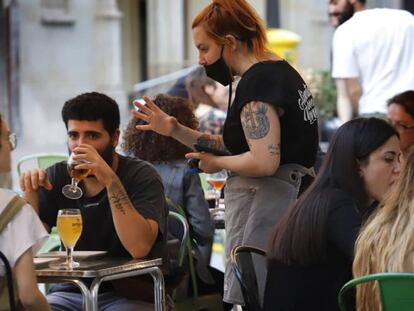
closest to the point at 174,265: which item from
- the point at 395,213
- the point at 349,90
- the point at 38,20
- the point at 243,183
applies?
the point at 243,183

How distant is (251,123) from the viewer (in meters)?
5.26

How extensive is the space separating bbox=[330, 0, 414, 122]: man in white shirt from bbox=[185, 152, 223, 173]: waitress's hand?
2826 mm

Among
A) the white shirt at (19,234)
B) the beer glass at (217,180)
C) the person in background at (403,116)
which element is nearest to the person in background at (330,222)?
the white shirt at (19,234)

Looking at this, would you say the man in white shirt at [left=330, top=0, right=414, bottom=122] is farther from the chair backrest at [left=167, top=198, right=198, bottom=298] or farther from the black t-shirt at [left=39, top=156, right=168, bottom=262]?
the black t-shirt at [left=39, top=156, right=168, bottom=262]

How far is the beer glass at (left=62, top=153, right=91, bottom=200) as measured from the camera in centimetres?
514

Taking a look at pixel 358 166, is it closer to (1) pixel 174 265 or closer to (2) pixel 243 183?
(2) pixel 243 183

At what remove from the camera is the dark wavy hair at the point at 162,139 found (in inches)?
258

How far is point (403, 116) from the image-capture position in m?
6.91

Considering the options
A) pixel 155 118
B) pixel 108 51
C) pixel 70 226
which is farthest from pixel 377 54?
pixel 108 51

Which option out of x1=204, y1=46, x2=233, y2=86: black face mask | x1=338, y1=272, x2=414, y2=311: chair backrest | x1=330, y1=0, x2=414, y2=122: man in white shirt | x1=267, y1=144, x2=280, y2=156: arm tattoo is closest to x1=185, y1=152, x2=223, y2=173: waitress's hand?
x1=267, y1=144, x2=280, y2=156: arm tattoo

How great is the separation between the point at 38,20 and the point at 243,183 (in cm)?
2130

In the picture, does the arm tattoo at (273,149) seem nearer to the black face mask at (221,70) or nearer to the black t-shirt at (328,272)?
the black face mask at (221,70)

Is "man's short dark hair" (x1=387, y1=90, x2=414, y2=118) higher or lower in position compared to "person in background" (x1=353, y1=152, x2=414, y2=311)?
higher

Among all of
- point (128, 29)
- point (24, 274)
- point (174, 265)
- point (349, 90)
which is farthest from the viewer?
point (128, 29)
